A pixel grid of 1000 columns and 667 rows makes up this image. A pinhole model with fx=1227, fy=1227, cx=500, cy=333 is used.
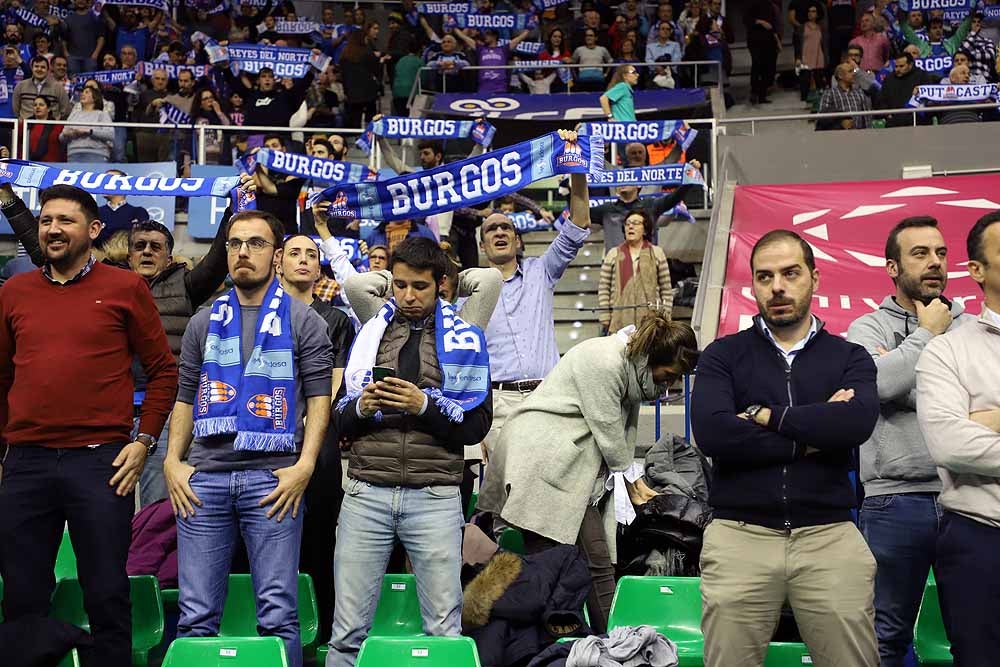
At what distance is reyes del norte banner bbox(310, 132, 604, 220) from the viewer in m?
6.84

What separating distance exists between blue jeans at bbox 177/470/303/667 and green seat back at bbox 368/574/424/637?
797 mm

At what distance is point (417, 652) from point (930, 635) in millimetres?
2105

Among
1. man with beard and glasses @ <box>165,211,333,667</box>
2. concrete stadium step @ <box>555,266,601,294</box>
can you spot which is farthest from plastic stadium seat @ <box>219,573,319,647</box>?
concrete stadium step @ <box>555,266,601,294</box>

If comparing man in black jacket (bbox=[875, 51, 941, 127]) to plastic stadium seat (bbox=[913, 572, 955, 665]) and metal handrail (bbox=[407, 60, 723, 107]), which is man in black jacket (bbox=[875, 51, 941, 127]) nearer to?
metal handrail (bbox=[407, 60, 723, 107])

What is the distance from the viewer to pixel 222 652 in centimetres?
414

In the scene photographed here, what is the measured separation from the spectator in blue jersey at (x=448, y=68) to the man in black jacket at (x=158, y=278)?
10.7 metres

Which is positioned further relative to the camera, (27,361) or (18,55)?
(18,55)

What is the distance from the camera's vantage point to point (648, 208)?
10852 millimetres

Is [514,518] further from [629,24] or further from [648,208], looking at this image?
[629,24]

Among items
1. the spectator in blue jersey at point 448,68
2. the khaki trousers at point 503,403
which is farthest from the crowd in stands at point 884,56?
the khaki trousers at point 503,403

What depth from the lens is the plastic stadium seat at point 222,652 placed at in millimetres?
4090

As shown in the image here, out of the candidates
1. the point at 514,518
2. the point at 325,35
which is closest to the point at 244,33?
the point at 325,35

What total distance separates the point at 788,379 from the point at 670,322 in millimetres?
1246

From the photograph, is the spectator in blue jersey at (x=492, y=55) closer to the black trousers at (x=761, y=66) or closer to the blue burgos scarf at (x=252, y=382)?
the black trousers at (x=761, y=66)
